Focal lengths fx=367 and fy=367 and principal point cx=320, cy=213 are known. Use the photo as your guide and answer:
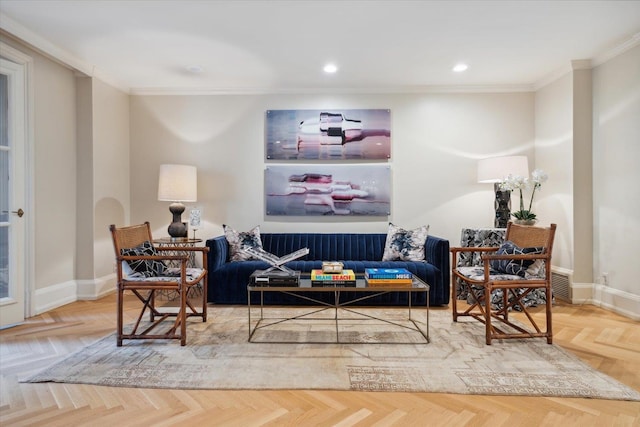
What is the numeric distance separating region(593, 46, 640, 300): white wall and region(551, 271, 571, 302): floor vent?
10.6 inches

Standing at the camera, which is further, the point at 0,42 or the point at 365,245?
the point at 365,245

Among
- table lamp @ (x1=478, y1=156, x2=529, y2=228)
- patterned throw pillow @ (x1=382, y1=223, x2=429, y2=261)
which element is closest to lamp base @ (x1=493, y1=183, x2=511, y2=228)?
table lamp @ (x1=478, y1=156, x2=529, y2=228)

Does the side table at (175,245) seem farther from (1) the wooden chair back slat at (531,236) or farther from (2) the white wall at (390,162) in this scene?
(1) the wooden chair back slat at (531,236)

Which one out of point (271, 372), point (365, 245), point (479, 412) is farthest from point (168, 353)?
point (365, 245)

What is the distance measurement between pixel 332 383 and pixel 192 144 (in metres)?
3.75

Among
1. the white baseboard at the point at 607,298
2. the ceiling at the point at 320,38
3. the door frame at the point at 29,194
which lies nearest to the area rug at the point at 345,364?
the door frame at the point at 29,194

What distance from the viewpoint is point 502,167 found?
13.8 feet

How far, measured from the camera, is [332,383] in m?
2.12

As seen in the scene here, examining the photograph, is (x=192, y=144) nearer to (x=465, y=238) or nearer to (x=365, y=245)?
(x=365, y=245)

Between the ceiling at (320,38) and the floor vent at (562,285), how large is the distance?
90.8 inches

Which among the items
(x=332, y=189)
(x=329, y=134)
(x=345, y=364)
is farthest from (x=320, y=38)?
(x=345, y=364)

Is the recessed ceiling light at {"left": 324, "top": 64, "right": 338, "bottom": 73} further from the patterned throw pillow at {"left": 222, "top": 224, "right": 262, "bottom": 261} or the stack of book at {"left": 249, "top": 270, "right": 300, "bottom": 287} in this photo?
the stack of book at {"left": 249, "top": 270, "right": 300, "bottom": 287}

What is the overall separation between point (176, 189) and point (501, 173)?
3.75 m

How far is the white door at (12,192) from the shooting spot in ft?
10.6
